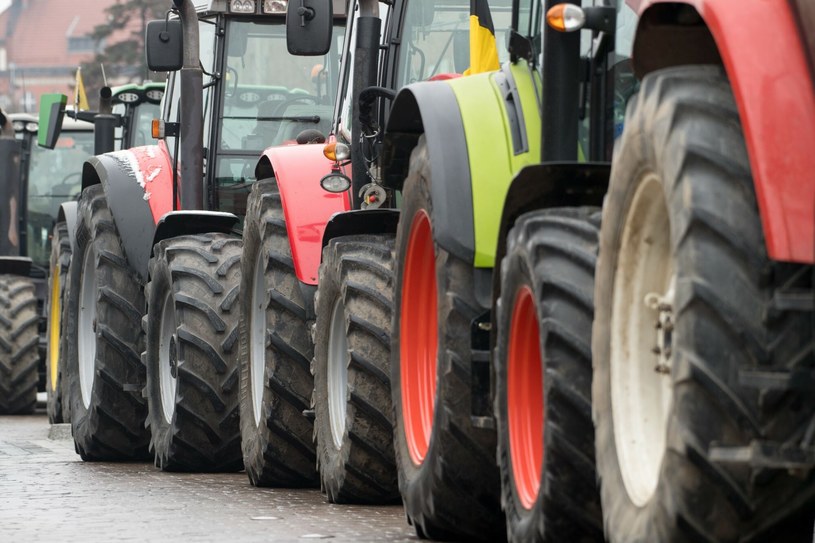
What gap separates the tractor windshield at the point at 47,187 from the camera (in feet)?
64.3

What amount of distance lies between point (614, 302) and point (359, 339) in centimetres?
310

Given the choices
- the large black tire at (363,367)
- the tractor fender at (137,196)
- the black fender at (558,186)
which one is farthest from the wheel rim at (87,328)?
the black fender at (558,186)

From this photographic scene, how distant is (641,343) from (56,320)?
11.8m

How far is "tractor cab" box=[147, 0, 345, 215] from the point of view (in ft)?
36.4

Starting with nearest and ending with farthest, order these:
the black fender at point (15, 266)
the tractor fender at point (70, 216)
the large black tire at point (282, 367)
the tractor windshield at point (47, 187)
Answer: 1. the large black tire at point (282, 367)
2. the tractor fender at point (70, 216)
3. the black fender at point (15, 266)
4. the tractor windshield at point (47, 187)

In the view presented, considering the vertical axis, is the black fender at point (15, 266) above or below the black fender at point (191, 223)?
below

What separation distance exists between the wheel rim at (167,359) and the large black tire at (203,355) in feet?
0.29

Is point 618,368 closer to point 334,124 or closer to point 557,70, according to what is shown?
point 557,70

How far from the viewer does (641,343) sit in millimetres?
4645

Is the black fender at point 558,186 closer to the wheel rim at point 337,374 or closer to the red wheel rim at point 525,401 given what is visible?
the red wheel rim at point 525,401

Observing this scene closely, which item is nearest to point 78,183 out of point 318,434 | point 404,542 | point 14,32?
point 318,434

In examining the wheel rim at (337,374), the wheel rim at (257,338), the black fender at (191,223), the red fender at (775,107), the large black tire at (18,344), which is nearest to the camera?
the red fender at (775,107)

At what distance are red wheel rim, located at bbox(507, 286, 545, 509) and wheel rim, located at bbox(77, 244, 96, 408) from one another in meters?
6.77

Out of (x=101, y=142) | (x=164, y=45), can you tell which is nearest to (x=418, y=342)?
(x=164, y=45)
